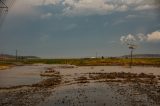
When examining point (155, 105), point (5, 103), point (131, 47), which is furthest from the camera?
point (131, 47)

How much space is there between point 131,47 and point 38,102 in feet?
442

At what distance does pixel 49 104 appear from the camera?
94.9 ft

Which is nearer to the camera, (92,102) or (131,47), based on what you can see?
(92,102)

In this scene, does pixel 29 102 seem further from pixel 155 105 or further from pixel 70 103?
pixel 155 105

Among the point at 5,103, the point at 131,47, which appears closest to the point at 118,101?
the point at 5,103

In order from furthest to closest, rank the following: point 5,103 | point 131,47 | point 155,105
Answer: point 131,47 < point 5,103 < point 155,105

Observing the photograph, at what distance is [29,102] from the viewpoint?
3006 cm

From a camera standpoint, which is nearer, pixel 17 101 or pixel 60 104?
pixel 60 104

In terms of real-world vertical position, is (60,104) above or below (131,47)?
below

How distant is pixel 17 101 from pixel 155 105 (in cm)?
1278

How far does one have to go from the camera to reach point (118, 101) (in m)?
30.8

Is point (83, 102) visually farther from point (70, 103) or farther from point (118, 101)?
point (118, 101)

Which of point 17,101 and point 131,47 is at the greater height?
point 131,47

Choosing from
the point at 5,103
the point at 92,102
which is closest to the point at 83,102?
the point at 92,102
